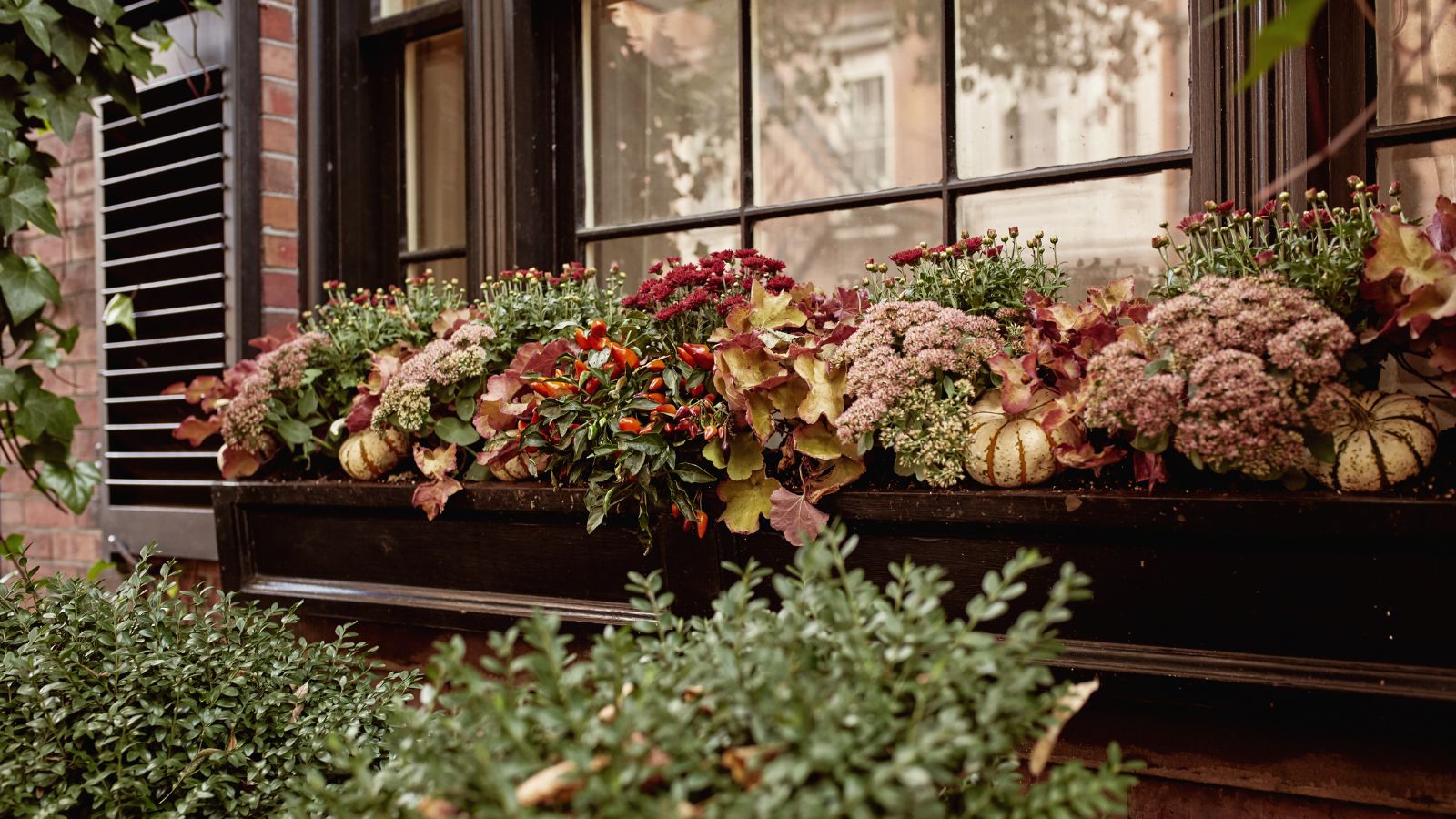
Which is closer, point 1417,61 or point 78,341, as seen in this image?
point 1417,61

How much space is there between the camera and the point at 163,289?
8.84 ft

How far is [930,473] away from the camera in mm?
1433

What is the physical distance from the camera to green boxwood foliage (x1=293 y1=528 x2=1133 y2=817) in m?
0.68

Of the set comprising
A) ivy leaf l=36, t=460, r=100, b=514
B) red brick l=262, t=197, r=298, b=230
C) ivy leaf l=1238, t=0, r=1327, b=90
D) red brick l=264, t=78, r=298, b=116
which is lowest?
ivy leaf l=36, t=460, r=100, b=514

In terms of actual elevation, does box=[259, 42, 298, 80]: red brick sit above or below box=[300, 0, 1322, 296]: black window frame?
above

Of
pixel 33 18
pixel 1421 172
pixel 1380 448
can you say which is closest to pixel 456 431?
pixel 33 18

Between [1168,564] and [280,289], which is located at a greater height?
[280,289]

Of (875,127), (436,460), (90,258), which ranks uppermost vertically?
(875,127)

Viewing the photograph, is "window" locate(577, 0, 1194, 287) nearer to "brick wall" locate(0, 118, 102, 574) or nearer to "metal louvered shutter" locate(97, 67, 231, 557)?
"metal louvered shutter" locate(97, 67, 231, 557)

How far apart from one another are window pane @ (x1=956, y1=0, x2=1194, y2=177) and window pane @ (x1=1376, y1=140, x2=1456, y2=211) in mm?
291

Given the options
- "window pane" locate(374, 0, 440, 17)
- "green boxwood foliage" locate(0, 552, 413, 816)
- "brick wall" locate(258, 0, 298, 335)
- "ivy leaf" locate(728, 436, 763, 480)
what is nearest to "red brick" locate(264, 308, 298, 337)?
"brick wall" locate(258, 0, 298, 335)

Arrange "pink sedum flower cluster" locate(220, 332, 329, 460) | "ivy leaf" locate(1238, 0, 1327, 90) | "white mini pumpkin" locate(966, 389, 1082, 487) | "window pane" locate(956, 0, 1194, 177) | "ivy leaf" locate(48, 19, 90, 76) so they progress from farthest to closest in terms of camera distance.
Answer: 1. "ivy leaf" locate(48, 19, 90, 76)
2. "pink sedum flower cluster" locate(220, 332, 329, 460)
3. "window pane" locate(956, 0, 1194, 177)
4. "white mini pumpkin" locate(966, 389, 1082, 487)
5. "ivy leaf" locate(1238, 0, 1327, 90)

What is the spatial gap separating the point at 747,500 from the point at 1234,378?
0.68 metres

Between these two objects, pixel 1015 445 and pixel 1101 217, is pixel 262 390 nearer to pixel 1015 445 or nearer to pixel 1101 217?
pixel 1015 445
